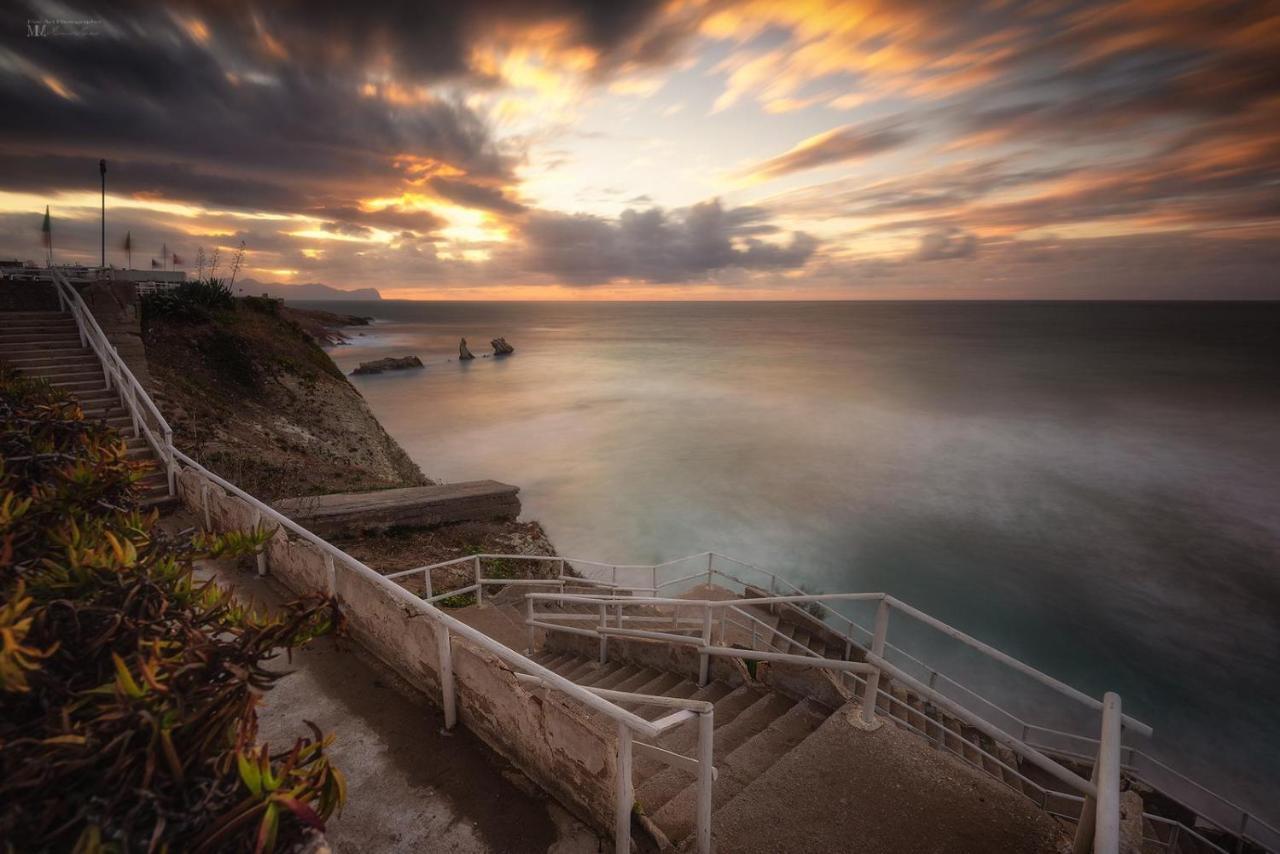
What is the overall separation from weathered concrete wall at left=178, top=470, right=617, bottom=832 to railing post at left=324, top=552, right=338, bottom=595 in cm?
3

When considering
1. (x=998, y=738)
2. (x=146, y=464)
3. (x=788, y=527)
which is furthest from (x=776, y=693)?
(x=788, y=527)

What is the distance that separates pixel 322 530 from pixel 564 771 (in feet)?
30.7

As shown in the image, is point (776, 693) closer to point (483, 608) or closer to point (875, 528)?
point (483, 608)

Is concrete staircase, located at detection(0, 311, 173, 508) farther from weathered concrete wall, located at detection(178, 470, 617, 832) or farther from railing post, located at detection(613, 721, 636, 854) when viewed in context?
railing post, located at detection(613, 721, 636, 854)

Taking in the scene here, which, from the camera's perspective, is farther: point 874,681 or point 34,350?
point 34,350

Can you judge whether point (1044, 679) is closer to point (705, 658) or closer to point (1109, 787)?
point (1109, 787)

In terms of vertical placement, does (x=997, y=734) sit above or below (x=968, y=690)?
above

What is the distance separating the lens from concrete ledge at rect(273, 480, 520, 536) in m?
10.4

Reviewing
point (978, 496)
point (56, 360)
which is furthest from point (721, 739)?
point (978, 496)

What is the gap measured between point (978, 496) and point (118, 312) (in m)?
30.2

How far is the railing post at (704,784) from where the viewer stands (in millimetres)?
2805

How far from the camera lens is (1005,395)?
46188 mm

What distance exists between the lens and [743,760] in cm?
447

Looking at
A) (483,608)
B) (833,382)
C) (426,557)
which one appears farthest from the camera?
(833,382)
